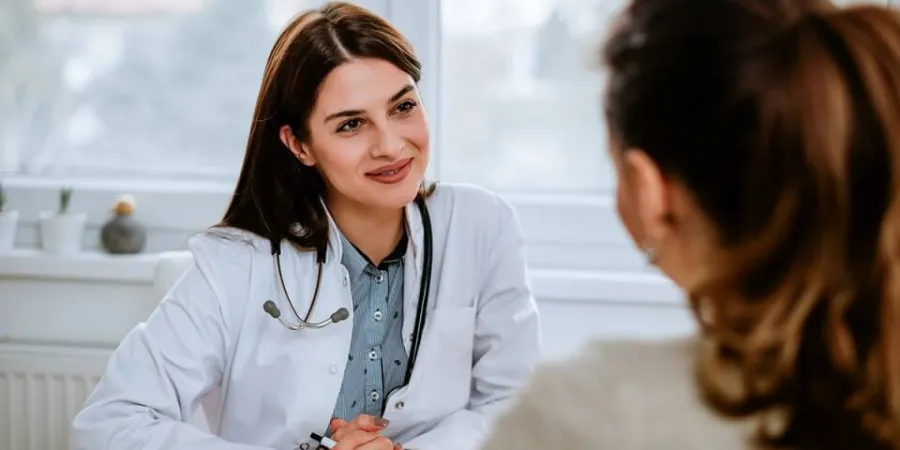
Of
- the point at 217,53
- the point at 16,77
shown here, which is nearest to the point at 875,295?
the point at 217,53

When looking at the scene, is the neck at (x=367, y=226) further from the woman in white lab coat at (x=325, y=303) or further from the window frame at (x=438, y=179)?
the window frame at (x=438, y=179)

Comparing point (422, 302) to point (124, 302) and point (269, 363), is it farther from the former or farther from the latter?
point (124, 302)

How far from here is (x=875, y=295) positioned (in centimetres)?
78

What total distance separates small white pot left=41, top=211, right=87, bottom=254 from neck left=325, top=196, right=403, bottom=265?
0.86 meters

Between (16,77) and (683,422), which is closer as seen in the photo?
(683,422)

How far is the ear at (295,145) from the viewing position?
1.82 metres

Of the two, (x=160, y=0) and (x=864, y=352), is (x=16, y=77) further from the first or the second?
(x=864, y=352)

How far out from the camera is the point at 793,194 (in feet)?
2.49

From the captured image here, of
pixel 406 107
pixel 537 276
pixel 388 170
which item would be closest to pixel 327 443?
pixel 388 170

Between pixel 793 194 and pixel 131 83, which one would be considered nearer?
pixel 793 194

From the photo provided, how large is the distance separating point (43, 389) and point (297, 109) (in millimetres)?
1049

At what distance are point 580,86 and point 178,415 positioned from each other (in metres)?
1.11

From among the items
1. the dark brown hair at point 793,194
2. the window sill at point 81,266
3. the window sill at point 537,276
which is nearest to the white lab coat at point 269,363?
the window sill at point 537,276

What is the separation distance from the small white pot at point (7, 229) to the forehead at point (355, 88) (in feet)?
3.62
